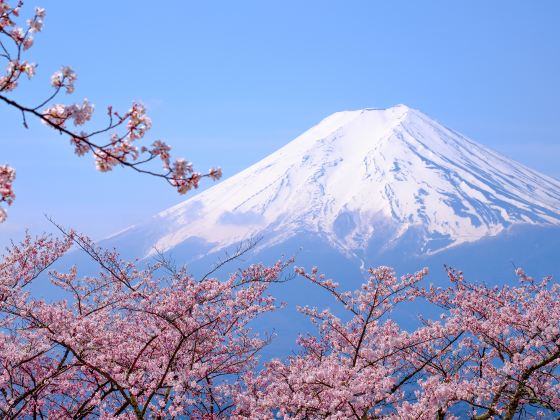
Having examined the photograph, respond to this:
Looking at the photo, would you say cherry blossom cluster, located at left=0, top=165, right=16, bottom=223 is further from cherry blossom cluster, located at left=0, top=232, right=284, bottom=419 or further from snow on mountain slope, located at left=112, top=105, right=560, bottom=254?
snow on mountain slope, located at left=112, top=105, right=560, bottom=254

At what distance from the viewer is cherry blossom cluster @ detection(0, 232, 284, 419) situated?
5.52 metres

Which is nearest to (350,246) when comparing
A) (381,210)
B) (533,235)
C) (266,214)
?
(381,210)

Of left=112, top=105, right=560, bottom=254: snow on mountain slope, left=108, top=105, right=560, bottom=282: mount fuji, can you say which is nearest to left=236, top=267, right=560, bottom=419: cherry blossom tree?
left=108, top=105, right=560, bottom=282: mount fuji

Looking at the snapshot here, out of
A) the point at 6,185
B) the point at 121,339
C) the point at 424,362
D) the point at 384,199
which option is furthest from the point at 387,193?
the point at 6,185

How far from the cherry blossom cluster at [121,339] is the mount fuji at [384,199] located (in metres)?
130

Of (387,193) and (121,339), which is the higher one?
(387,193)

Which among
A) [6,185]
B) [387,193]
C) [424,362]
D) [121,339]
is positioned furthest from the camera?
[387,193]

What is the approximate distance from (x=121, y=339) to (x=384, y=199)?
485ft

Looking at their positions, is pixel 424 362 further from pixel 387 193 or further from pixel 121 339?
pixel 387 193

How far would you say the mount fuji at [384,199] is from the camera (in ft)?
477

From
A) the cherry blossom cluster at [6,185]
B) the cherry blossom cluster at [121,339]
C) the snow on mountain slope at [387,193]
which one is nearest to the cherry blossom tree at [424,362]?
the cherry blossom cluster at [121,339]

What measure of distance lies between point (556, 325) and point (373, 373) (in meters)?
2.90

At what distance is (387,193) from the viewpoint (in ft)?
495

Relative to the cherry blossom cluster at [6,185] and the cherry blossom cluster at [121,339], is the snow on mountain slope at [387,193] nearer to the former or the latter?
the cherry blossom cluster at [121,339]
